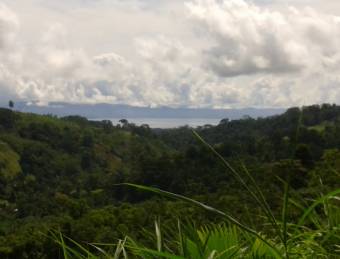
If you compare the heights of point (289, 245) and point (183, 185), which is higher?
point (289, 245)

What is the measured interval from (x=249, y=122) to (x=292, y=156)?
141525 millimetres

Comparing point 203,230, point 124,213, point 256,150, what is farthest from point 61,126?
point 203,230

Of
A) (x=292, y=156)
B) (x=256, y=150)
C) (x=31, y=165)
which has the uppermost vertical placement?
(x=292, y=156)

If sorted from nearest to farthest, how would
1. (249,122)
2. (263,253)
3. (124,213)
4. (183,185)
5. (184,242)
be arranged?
(184,242), (263,253), (124,213), (183,185), (249,122)

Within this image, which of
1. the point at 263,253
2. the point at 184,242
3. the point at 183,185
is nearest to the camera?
the point at 184,242

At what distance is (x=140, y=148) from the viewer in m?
132

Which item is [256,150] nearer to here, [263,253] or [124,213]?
[124,213]

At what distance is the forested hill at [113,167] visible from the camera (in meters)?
41.2

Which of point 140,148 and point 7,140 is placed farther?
point 140,148

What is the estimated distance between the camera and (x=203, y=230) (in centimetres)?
232

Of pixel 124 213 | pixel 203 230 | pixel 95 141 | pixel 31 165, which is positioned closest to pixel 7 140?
pixel 31 165

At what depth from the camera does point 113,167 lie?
131 meters

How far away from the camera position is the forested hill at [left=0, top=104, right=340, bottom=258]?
1622 inches

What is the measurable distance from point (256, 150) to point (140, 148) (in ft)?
188
